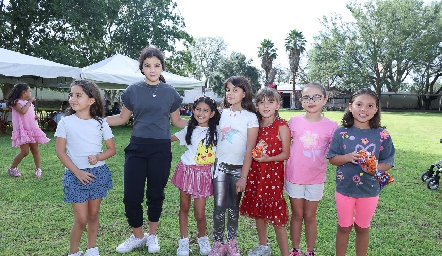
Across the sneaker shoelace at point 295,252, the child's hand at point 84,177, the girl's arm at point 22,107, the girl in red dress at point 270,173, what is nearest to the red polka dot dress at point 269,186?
the girl in red dress at point 270,173

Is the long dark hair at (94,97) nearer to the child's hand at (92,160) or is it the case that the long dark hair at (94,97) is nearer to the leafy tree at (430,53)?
the child's hand at (92,160)

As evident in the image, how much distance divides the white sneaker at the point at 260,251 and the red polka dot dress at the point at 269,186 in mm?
357

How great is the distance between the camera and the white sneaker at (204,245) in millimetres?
3076

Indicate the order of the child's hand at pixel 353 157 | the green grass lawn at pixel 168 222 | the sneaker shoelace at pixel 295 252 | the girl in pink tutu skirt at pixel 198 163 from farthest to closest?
the green grass lawn at pixel 168 222
the girl in pink tutu skirt at pixel 198 163
the sneaker shoelace at pixel 295 252
the child's hand at pixel 353 157

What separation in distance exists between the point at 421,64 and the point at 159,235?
41.6m

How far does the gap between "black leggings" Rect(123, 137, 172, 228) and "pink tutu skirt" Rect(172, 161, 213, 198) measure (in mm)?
174

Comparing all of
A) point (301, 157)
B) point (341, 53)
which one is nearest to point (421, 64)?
point (341, 53)

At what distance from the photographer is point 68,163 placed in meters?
2.68

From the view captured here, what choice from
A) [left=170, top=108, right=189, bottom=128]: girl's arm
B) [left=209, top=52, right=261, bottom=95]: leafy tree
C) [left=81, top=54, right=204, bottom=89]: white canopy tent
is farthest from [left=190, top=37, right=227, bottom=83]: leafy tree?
[left=170, top=108, right=189, bottom=128]: girl's arm

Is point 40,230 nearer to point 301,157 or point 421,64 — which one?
point 301,157

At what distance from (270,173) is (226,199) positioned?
17.0 inches

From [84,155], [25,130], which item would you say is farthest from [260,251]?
[25,130]

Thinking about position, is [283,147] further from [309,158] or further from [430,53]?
[430,53]

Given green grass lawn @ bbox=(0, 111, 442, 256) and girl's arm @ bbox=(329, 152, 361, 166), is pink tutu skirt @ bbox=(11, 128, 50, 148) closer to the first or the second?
green grass lawn @ bbox=(0, 111, 442, 256)
